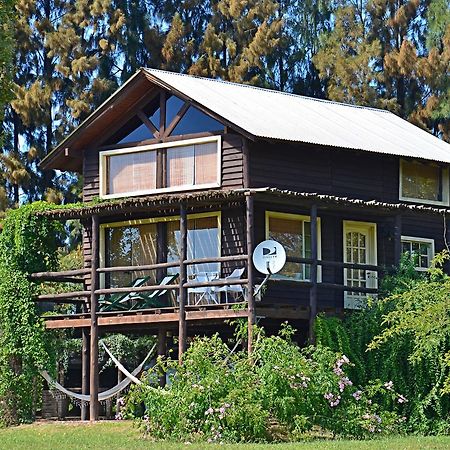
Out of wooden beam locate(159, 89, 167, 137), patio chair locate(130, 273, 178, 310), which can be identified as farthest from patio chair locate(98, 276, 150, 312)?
wooden beam locate(159, 89, 167, 137)

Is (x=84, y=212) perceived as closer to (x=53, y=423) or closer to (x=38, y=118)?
(x=53, y=423)

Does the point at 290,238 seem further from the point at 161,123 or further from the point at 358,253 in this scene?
the point at 161,123

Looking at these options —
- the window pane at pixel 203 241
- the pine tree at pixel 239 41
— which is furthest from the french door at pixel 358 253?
the pine tree at pixel 239 41

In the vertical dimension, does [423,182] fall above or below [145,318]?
above

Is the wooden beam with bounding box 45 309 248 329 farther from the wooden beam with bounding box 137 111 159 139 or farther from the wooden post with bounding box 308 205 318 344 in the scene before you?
the wooden beam with bounding box 137 111 159 139

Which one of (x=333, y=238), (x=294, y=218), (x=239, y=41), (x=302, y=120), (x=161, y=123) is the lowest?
(x=333, y=238)

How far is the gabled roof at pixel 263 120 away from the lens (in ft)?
87.7

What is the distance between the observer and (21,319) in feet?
90.4

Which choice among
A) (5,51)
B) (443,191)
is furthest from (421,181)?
(5,51)

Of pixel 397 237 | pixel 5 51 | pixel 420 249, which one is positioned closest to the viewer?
pixel 5 51

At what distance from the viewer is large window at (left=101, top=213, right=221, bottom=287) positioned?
89.6 feet

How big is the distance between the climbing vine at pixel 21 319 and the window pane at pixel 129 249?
1.58 metres

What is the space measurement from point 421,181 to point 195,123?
5.84 meters

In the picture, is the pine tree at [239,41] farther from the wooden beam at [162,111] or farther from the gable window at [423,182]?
the wooden beam at [162,111]
